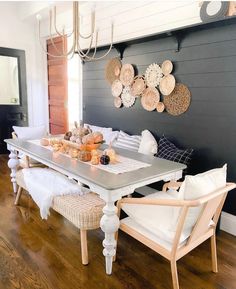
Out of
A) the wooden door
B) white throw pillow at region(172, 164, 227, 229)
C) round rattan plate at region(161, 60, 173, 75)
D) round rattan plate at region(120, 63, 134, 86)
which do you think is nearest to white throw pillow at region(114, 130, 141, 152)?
round rattan plate at region(120, 63, 134, 86)

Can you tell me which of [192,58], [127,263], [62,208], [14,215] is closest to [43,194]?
[62,208]

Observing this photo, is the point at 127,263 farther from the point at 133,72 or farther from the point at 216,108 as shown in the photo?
the point at 133,72

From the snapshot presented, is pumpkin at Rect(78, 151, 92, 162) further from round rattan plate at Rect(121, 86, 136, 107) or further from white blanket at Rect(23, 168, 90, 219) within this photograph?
round rattan plate at Rect(121, 86, 136, 107)

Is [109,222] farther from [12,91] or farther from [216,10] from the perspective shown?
[12,91]

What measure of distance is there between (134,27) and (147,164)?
211 cm

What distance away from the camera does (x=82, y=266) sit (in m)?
1.92

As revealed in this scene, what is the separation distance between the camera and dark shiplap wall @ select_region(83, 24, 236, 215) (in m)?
2.36

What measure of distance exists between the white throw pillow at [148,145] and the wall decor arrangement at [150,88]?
0.37m

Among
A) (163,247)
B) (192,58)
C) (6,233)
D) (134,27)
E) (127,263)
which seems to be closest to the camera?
(163,247)


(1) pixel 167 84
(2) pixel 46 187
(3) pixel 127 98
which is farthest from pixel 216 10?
(2) pixel 46 187

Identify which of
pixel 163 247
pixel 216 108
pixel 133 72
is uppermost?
pixel 133 72

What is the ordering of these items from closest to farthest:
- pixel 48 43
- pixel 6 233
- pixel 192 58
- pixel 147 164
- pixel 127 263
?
pixel 127 263, pixel 147 164, pixel 6 233, pixel 192 58, pixel 48 43

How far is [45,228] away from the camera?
2457 mm

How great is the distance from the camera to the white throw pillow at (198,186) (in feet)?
4.73
